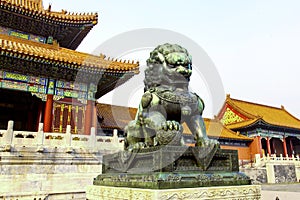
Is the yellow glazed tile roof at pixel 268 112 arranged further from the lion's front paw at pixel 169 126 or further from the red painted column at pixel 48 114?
the lion's front paw at pixel 169 126

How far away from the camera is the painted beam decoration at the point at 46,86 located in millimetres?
11309

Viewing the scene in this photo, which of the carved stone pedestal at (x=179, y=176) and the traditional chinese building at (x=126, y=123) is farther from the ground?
the traditional chinese building at (x=126, y=123)

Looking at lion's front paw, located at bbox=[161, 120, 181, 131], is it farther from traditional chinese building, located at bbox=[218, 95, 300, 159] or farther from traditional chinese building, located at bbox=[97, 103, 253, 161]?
traditional chinese building, located at bbox=[218, 95, 300, 159]

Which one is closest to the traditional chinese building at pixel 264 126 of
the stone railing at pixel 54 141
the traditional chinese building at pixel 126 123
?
the traditional chinese building at pixel 126 123

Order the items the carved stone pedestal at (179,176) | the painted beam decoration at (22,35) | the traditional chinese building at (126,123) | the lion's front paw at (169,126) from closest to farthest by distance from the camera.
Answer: the carved stone pedestal at (179,176) < the lion's front paw at (169,126) < the painted beam decoration at (22,35) < the traditional chinese building at (126,123)

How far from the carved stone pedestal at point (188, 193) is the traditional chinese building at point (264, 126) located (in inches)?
918

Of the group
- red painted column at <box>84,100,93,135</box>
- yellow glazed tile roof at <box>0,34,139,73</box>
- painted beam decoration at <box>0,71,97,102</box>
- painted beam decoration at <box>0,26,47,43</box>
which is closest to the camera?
yellow glazed tile roof at <box>0,34,139,73</box>

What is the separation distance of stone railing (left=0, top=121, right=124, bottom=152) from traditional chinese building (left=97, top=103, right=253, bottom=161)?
4.44 metres

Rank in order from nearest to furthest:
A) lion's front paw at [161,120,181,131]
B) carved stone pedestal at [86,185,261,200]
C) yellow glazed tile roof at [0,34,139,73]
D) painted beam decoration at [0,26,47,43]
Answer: carved stone pedestal at [86,185,261,200]
lion's front paw at [161,120,181,131]
yellow glazed tile roof at [0,34,139,73]
painted beam decoration at [0,26,47,43]

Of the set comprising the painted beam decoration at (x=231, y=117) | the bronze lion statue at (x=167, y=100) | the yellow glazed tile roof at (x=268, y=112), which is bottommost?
the bronze lion statue at (x=167, y=100)

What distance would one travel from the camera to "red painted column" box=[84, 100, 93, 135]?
11914 millimetres

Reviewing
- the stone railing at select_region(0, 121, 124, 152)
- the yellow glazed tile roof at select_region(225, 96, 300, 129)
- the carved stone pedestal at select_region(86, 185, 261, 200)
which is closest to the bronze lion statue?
the carved stone pedestal at select_region(86, 185, 261, 200)

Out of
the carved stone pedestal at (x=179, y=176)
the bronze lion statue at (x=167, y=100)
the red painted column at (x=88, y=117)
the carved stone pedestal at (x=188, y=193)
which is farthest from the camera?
the red painted column at (x=88, y=117)

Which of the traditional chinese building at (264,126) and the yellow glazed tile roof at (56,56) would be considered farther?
the traditional chinese building at (264,126)
